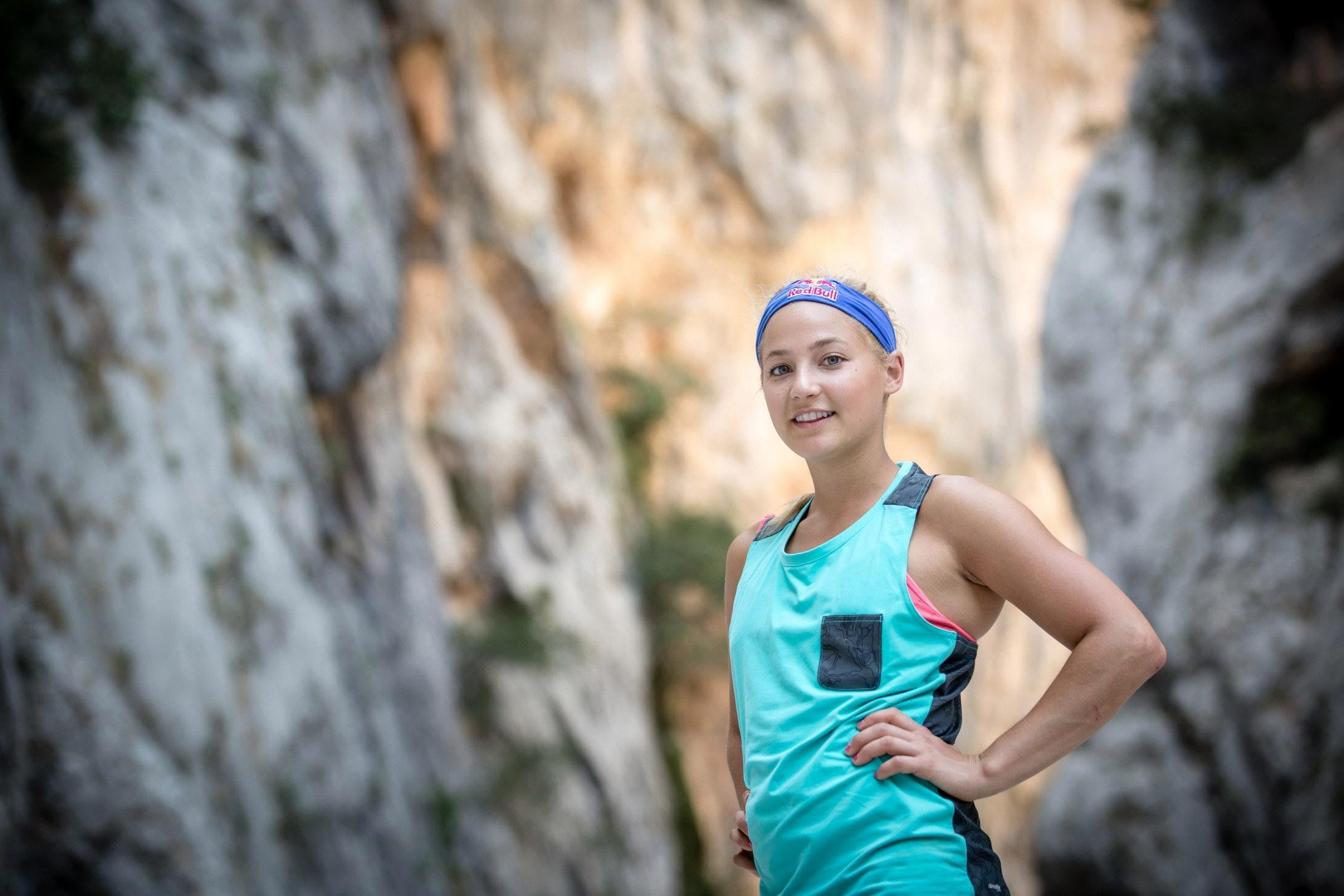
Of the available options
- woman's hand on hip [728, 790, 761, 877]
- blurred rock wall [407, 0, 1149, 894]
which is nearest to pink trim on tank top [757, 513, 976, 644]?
woman's hand on hip [728, 790, 761, 877]

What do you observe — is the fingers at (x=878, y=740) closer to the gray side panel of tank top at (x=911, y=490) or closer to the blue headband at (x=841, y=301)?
the gray side panel of tank top at (x=911, y=490)

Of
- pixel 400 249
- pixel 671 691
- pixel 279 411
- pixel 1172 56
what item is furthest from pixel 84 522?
pixel 671 691

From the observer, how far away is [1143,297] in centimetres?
914

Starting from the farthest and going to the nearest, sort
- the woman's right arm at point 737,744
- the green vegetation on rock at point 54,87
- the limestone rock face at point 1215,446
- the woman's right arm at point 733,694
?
the limestone rock face at point 1215,446 → the green vegetation on rock at point 54,87 → the woman's right arm at point 733,694 → the woman's right arm at point 737,744

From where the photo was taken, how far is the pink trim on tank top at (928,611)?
5.09 ft

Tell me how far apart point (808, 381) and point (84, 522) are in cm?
411

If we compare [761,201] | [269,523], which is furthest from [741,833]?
[761,201]

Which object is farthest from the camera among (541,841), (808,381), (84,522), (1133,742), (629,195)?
(629,195)

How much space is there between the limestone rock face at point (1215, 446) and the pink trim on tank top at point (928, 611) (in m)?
5.16

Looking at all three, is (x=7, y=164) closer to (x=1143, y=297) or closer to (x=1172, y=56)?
(x=1143, y=297)

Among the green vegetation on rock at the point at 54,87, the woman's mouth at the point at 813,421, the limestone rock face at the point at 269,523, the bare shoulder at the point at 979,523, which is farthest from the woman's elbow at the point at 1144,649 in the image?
the green vegetation on rock at the point at 54,87

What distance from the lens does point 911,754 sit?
1475 millimetres

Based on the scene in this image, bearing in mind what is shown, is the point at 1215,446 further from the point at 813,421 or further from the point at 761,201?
the point at 761,201

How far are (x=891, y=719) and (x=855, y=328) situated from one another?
0.65 m
